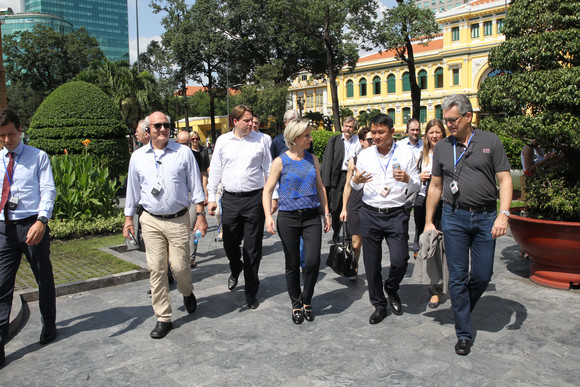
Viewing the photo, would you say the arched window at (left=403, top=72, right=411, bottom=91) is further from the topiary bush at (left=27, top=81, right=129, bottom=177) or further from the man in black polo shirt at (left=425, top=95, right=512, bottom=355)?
the man in black polo shirt at (left=425, top=95, right=512, bottom=355)

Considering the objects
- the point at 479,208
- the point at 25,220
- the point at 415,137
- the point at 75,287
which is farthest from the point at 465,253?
the point at 75,287

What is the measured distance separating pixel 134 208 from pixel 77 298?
1540 millimetres

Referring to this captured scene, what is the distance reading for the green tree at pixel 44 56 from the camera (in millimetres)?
46906

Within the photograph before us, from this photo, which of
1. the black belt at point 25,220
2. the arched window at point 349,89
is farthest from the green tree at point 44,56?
the black belt at point 25,220

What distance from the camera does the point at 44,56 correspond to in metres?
47.2

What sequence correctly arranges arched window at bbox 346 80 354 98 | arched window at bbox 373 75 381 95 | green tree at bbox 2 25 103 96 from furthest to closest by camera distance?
arched window at bbox 346 80 354 98 < arched window at bbox 373 75 381 95 < green tree at bbox 2 25 103 96

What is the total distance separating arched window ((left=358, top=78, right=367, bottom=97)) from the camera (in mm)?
67500

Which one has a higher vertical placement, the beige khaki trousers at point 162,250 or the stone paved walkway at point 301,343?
the beige khaki trousers at point 162,250

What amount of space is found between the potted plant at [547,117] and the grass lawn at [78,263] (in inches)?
188

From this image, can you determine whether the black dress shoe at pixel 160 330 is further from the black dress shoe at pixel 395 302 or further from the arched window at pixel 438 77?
the arched window at pixel 438 77

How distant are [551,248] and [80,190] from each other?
289 inches

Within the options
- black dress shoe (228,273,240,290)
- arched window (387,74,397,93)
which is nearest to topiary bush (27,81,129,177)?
black dress shoe (228,273,240,290)

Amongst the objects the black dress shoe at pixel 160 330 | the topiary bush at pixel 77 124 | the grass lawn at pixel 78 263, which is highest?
the topiary bush at pixel 77 124

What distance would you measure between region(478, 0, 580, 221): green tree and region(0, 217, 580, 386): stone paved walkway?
1.08 meters
